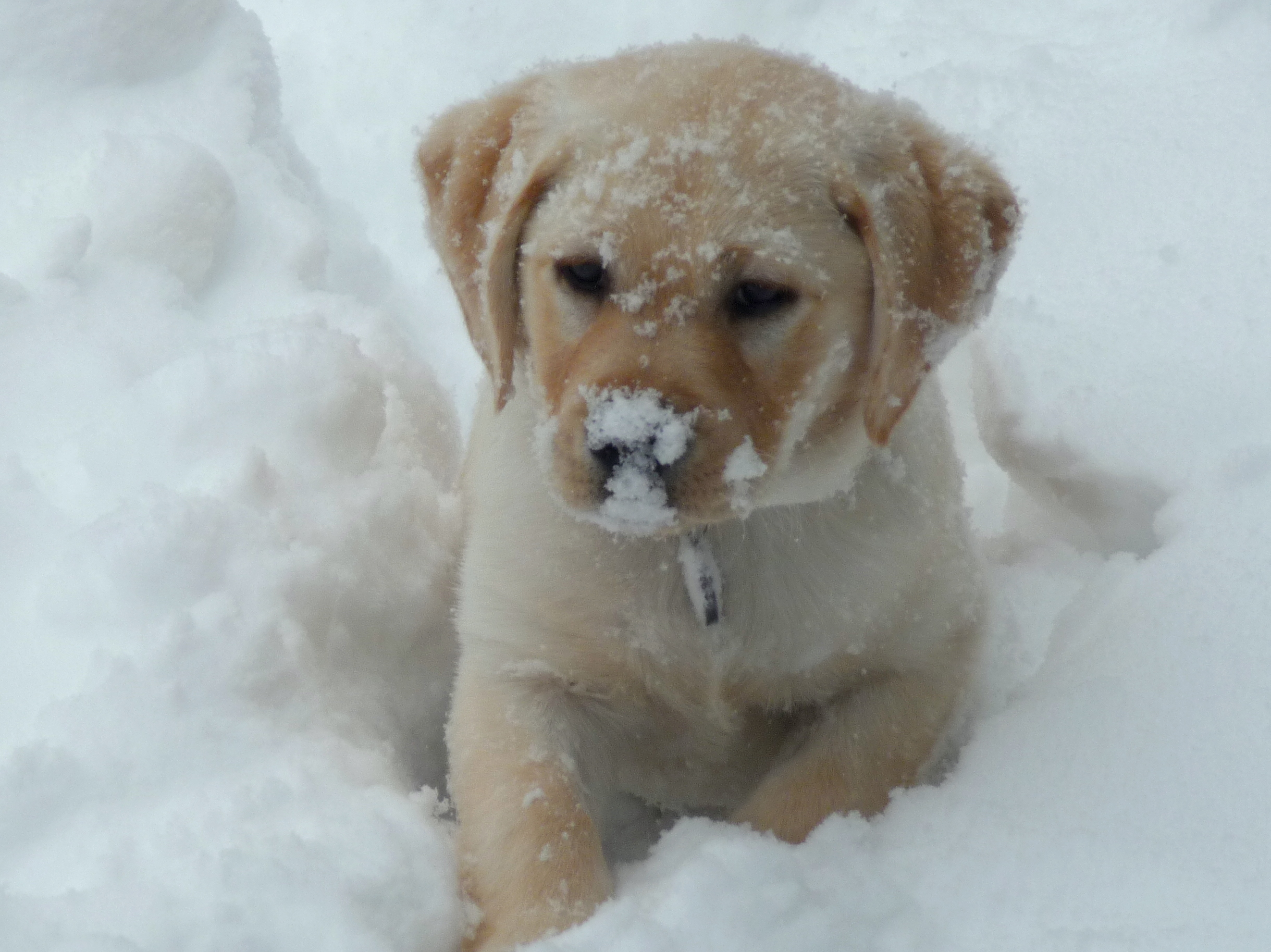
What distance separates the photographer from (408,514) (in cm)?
347

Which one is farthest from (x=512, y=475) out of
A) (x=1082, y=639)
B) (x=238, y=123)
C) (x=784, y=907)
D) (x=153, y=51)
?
(x=153, y=51)

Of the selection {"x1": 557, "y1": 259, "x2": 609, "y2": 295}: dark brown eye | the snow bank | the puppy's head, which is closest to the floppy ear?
the puppy's head

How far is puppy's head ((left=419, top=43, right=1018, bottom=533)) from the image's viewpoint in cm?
235

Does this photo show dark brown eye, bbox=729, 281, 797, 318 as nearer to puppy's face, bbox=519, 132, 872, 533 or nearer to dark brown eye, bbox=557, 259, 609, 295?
puppy's face, bbox=519, 132, 872, 533

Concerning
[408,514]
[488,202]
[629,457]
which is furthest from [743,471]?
[408,514]

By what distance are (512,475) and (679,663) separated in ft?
1.76

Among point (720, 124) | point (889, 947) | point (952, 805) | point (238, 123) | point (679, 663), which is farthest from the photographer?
point (238, 123)

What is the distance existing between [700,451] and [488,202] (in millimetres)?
759

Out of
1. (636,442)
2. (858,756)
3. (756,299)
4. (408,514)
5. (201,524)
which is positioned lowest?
(858,756)

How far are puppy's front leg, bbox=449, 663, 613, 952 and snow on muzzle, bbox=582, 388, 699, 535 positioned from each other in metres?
0.72

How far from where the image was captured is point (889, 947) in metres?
2.30

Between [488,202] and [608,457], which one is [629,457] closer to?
[608,457]

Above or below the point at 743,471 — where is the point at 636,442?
above

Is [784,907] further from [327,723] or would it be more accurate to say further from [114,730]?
[114,730]
